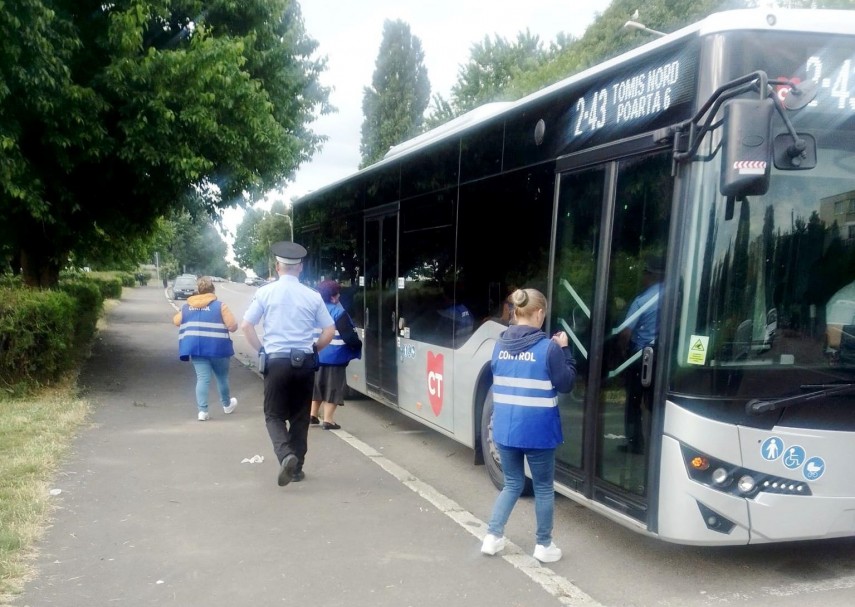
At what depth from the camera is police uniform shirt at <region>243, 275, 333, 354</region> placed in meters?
6.70

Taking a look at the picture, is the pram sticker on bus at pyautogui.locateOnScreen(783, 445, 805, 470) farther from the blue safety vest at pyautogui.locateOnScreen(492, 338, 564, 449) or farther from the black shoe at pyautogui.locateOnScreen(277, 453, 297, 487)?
the black shoe at pyautogui.locateOnScreen(277, 453, 297, 487)

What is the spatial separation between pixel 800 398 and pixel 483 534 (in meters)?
2.32

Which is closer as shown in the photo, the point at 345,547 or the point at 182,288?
the point at 345,547

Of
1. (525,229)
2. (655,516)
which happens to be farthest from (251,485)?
(655,516)

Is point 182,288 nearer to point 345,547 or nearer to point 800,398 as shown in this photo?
point 345,547

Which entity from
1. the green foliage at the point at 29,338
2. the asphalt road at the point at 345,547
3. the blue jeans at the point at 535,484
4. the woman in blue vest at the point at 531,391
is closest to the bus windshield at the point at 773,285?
the woman in blue vest at the point at 531,391

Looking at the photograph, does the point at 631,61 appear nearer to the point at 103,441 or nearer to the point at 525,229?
the point at 525,229

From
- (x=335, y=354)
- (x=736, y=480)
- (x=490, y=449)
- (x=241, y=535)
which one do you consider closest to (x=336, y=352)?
(x=335, y=354)

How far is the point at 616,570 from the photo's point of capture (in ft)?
16.8

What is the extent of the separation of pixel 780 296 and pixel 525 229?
7.30ft

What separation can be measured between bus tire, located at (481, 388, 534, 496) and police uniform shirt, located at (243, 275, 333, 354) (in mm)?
1499

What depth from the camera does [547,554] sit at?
5152mm

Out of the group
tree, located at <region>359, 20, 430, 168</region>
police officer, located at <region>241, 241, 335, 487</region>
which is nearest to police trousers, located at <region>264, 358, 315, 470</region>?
police officer, located at <region>241, 241, 335, 487</region>

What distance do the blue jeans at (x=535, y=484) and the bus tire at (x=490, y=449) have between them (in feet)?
4.81
